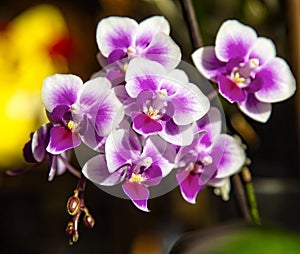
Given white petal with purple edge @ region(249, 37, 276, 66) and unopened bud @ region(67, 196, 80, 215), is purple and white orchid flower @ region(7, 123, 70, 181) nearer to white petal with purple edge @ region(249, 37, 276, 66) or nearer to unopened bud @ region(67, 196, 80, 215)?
unopened bud @ region(67, 196, 80, 215)

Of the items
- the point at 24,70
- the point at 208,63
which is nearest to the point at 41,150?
the point at 208,63

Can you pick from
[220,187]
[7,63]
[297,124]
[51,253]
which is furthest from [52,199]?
[220,187]

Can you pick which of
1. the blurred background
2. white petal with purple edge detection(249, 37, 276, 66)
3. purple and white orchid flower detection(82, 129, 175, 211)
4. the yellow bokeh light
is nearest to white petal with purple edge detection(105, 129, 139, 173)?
purple and white orchid flower detection(82, 129, 175, 211)

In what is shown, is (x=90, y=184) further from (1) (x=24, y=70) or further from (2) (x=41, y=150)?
(2) (x=41, y=150)

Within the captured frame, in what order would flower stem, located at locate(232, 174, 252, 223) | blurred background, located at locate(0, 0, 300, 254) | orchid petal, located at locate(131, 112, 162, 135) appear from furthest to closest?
blurred background, located at locate(0, 0, 300, 254)
flower stem, located at locate(232, 174, 252, 223)
orchid petal, located at locate(131, 112, 162, 135)

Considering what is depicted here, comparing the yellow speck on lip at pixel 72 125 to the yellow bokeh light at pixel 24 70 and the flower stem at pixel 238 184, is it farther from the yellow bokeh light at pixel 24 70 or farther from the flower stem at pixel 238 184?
the yellow bokeh light at pixel 24 70

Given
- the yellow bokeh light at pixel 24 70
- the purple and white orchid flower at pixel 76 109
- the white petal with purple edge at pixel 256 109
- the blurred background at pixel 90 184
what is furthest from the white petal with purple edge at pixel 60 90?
the yellow bokeh light at pixel 24 70
